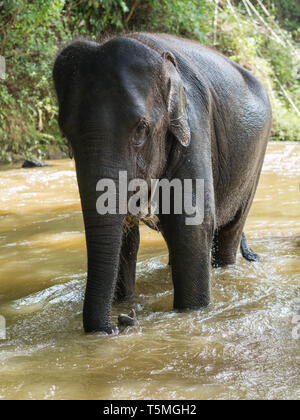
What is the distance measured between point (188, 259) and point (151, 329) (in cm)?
48

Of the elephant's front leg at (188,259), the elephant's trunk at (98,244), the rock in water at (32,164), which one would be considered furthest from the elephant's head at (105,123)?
the rock in water at (32,164)

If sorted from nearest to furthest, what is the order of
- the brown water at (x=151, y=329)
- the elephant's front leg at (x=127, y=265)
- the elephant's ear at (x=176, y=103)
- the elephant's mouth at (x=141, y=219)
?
the brown water at (x=151, y=329), the elephant's ear at (x=176, y=103), the elephant's mouth at (x=141, y=219), the elephant's front leg at (x=127, y=265)

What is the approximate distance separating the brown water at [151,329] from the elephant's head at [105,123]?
1.07 feet

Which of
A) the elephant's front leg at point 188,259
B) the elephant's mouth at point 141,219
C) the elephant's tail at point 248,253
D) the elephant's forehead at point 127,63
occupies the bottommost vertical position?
the elephant's tail at point 248,253

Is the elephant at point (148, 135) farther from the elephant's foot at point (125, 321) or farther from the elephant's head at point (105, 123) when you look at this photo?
the elephant's foot at point (125, 321)

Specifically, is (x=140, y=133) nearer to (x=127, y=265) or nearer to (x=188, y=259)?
(x=188, y=259)

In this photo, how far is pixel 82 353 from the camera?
2930 millimetres

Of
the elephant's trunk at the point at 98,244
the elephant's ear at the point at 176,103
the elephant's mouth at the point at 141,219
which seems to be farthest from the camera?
the elephant's mouth at the point at 141,219

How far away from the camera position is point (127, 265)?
13.2 ft

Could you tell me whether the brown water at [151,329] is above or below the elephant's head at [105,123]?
below

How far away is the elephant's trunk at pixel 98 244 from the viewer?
2.95 meters

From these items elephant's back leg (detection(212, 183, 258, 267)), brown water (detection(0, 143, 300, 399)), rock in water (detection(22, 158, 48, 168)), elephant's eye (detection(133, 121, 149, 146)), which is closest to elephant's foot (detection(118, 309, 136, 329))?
brown water (detection(0, 143, 300, 399))
